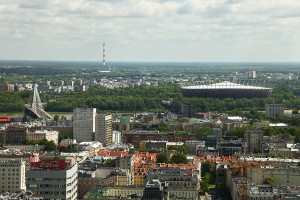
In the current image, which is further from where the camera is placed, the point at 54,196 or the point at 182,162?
the point at 182,162

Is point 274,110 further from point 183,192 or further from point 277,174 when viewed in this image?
point 183,192

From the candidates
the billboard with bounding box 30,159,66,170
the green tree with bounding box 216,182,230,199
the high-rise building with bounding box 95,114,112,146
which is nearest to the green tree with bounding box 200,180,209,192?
the green tree with bounding box 216,182,230,199

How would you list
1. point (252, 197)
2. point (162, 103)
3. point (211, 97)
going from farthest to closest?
1. point (211, 97)
2. point (162, 103)
3. point (252, 197)

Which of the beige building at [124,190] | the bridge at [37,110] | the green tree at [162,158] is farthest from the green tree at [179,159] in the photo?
the bridge at [37,110]

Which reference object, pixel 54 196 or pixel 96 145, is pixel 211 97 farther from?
pixel 54 196

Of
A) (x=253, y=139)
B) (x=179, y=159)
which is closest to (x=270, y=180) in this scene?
(x=179, y=159)

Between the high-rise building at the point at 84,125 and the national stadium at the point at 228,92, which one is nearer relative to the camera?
the high-rise building at the point at 84,125

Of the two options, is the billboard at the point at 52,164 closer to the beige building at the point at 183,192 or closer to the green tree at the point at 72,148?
the beige building at the point at 183,192

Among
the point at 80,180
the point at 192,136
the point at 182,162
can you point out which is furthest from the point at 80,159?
the point at 192,136
